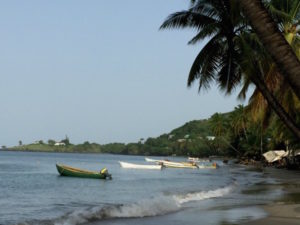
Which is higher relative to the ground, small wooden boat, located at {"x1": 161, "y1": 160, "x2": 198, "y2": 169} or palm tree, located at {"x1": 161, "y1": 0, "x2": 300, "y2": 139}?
palm tree, located at {"x1": 161, "y1": 0, "x2": 300, "y2": 139}

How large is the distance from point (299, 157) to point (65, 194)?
108ft

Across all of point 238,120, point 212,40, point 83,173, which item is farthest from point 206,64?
point 238,120

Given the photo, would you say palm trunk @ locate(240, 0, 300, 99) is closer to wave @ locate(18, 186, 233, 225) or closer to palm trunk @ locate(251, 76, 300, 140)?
palm trunk @ locate(251, 76, 300, 140)

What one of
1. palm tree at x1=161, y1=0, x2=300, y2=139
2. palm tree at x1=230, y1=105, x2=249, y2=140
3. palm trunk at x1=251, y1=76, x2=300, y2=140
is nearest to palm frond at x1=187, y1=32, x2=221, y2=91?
palm tree at x1=161, y1=0, x2=300, y2=139

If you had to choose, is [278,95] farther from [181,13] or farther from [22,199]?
[22,199]

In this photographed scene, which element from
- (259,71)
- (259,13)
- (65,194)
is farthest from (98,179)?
(259,13)

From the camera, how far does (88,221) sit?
1460 cm

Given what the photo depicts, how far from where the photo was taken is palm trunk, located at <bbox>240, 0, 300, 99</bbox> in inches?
248

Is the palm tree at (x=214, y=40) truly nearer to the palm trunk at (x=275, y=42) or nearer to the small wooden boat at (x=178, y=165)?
the palm trunk at (x=275, y=42)

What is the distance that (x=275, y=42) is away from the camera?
6.39m

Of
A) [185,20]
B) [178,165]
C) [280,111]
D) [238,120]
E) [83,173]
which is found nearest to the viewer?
[280,111]

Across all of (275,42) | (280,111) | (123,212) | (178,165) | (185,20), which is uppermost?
(185,20)

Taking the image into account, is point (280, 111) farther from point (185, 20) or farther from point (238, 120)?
point (238, 120)

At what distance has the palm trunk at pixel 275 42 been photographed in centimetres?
629
